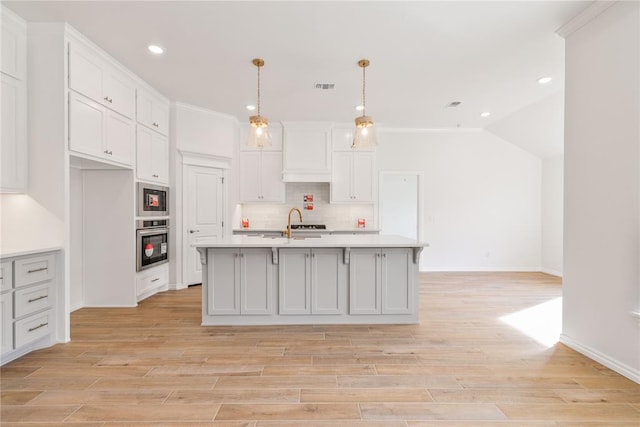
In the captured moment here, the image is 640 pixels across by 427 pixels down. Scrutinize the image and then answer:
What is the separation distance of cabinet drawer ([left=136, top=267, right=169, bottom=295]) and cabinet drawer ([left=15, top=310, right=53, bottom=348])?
1.31 meters

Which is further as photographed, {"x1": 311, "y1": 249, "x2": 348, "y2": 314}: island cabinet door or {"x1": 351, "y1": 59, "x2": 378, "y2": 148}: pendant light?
{"x1": 311, "y1": 249, "x2": 348, "y2": 314}: island cabinet door

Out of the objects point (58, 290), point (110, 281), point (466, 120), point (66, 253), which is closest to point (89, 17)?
point (66, 253)

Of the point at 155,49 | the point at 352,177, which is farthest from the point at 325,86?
the point at 352,177

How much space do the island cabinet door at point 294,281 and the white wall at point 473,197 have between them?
11.7ft

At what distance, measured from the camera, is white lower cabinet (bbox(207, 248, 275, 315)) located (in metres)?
3.34

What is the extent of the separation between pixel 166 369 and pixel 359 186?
14.1 feet

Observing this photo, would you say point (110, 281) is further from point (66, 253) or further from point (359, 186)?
point (359, 186)

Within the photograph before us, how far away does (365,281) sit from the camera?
11.1 ft

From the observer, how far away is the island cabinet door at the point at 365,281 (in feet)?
11.1

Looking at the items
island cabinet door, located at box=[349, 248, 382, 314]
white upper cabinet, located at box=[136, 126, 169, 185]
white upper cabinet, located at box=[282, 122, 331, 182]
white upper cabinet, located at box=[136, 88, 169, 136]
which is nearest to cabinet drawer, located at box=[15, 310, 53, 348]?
white upper cabinet, located at box=[136, 126, 169, 185]

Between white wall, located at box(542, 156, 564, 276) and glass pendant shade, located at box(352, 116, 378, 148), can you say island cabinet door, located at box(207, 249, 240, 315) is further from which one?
white wall, located at box(542, 156, 564, 276)

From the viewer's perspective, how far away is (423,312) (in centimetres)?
380

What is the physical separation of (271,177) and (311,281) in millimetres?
2918

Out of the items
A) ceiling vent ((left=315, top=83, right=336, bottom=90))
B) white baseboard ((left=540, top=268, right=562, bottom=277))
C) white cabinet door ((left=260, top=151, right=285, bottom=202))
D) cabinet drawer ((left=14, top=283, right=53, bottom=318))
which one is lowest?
white baseboard ((left=540, top=268, right=562, bottom=277))
